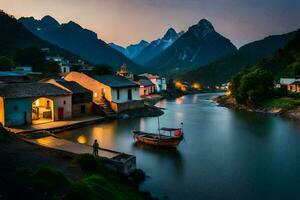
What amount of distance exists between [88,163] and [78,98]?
30300 millimetres

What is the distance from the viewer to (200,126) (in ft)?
155

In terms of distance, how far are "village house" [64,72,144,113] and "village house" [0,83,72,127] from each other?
9.40 m

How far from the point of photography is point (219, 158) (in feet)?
94.9

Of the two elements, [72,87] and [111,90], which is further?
[111,90]

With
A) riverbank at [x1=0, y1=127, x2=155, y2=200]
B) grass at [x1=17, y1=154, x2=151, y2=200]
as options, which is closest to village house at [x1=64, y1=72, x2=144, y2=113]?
riverbank at [x1=0, y1=127, x2=155, y2=200]

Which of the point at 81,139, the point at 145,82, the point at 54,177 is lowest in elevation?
the point at 81,139

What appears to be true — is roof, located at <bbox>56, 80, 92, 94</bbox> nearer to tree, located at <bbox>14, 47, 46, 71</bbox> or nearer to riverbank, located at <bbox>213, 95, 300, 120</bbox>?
riverbank, located at <bbox>213, 95, 300, 120</bbox>

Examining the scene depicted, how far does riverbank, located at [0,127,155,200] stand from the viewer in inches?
532

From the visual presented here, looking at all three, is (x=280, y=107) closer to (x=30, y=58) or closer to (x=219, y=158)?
(x=219, y=158)

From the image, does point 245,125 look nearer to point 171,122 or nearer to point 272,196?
point 171,122

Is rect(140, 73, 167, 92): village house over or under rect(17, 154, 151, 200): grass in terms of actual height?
over

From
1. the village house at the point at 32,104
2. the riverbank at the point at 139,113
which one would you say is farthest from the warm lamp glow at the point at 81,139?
the riverbank at the point at 139,113

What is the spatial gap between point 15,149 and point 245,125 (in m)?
34.7

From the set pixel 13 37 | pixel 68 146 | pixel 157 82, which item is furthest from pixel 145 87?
pixel 13 37
